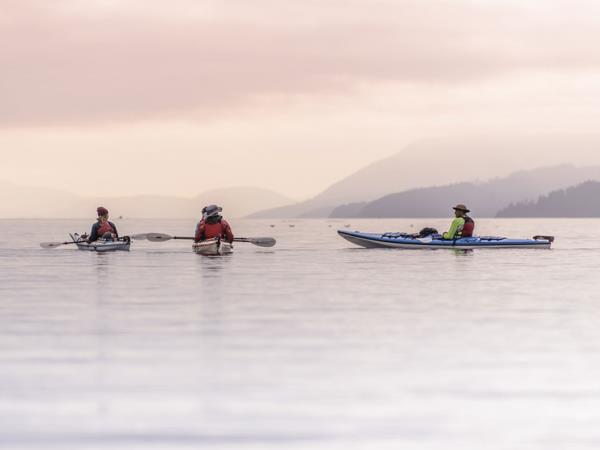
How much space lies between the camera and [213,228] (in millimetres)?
45344

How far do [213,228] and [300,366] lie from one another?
3133 centimetres

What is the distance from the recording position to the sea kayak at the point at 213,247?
1823 inches

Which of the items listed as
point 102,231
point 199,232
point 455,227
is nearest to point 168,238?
point 102,231

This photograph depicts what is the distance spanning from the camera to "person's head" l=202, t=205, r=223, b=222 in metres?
42.9

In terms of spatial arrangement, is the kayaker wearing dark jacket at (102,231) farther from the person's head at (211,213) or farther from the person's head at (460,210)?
the person's head at (460,210)

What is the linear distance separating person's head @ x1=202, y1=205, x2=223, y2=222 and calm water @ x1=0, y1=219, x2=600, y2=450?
40.5 ft

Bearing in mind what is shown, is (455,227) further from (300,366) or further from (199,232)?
(300,366)

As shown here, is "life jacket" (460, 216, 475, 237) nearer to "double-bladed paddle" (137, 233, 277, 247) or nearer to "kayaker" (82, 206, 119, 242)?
"double-bladed paddle" (137, 233, 277, 247)

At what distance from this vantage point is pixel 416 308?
23.5m

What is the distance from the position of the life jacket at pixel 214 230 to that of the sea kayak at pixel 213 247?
0.32 meters

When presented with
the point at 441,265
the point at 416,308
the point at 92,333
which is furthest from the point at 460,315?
the point at 441,265

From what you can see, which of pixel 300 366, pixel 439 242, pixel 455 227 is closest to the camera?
pixel 300 366

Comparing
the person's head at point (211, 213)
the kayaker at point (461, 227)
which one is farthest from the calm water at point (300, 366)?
the kayaker at point (461, 227)

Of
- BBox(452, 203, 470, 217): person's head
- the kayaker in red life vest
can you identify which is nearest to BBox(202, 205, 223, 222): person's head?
the kayaker in red life vest
